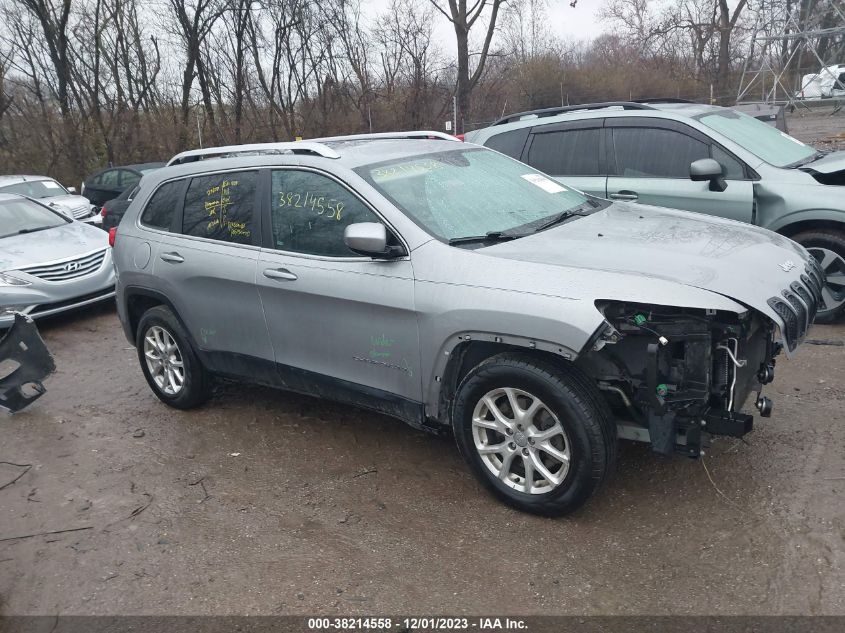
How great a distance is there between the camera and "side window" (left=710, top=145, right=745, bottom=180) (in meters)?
5.86

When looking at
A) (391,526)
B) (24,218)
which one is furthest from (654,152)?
(24,218)

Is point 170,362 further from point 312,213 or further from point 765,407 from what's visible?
point 765,407

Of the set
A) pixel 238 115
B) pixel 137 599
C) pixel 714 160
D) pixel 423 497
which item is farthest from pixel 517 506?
pixel 238 115

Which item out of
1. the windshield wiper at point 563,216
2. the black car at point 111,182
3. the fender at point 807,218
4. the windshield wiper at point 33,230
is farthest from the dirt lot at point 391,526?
the black car at point 111,182

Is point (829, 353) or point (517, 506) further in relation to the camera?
point (829, 353)

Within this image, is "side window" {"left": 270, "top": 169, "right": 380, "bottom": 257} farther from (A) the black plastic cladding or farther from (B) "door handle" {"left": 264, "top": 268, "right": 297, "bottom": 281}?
(A) the black plastic cladding

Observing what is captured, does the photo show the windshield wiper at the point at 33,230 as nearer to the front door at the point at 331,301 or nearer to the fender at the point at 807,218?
the front door at the point at 331,301

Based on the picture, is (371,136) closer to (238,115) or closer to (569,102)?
(238,115)

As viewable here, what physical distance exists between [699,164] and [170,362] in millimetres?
4262

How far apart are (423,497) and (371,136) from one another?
2.56 m

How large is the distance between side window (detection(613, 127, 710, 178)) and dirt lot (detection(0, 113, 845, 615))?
6.79 feet

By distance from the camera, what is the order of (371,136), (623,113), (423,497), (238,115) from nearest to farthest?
(423,497)
(371,136)
(623,113)
(238,115)

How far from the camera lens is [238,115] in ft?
85.0

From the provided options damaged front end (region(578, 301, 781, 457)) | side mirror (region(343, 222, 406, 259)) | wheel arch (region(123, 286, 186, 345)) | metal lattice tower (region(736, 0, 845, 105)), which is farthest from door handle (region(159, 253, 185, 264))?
metal lattice tower (region(736, 0, 845, 105))
